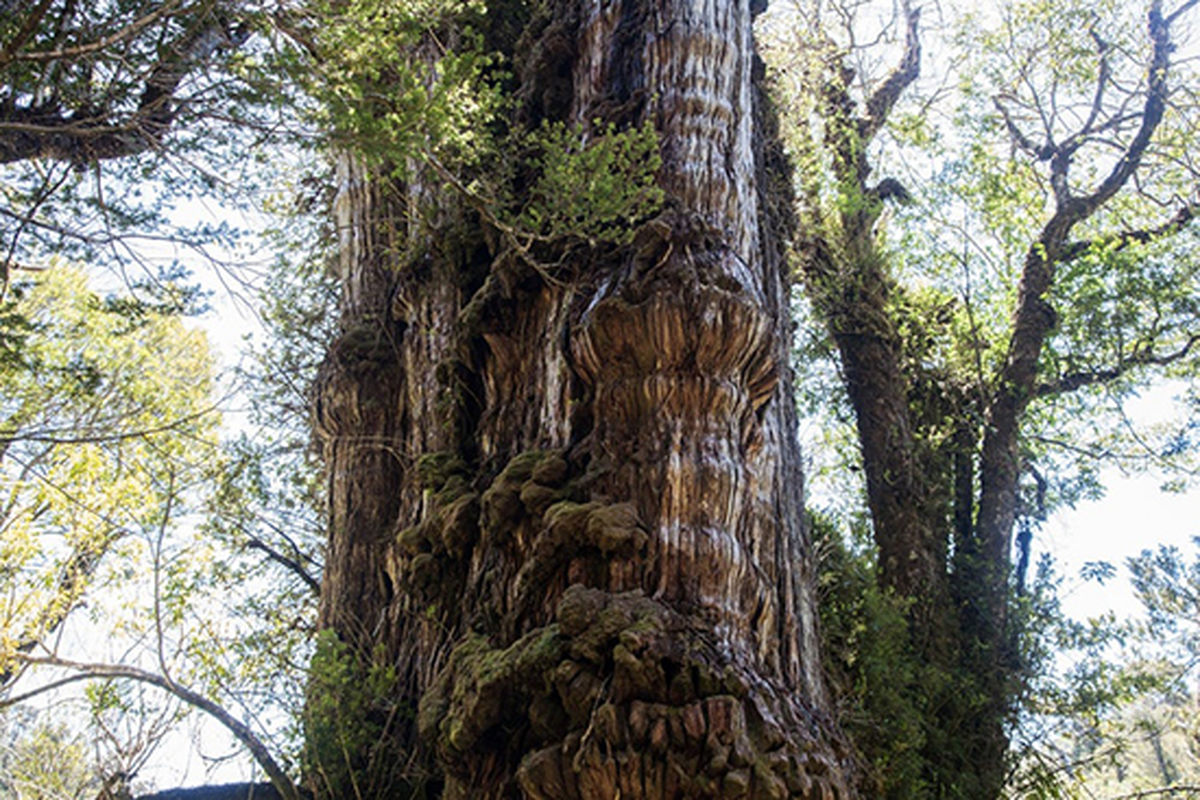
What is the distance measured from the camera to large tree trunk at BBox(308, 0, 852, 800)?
3215mm

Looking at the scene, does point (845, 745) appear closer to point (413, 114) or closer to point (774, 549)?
point (774, 549)

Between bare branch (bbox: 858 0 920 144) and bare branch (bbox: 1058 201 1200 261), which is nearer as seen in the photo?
bare branch (bbox: 1058 201 1200 261)

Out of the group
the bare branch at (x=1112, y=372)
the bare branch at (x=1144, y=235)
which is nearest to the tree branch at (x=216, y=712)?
the bare branch at (x=1112, y=372)

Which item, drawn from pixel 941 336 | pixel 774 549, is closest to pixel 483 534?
pixel 774 549

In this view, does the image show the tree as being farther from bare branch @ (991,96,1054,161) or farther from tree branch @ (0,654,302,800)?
tree branch @ (0,654,302,800)

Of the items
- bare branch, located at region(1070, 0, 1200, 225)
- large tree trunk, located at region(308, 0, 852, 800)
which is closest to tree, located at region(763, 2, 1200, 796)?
bare branch, located at region(1070, 0, 1200, 225)

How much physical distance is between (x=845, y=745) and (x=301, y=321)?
5.41m

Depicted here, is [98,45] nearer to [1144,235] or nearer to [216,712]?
[216,712]

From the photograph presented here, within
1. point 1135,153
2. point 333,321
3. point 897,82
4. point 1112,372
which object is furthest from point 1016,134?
point 333,321

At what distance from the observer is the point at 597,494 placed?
12.7 ft

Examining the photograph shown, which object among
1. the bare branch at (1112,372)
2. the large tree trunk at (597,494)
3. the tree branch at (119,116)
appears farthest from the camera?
the bare branch at (1112,372)

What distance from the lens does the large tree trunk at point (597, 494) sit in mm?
3215

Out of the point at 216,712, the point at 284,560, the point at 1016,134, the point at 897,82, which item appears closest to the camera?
the point at 216,712

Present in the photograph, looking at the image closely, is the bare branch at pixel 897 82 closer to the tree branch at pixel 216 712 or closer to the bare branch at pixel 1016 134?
the bare branch at pixel 1016 134
